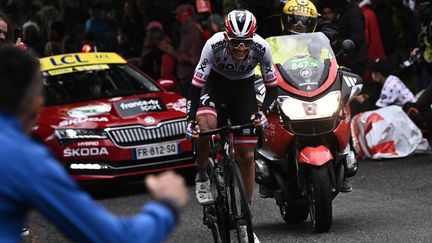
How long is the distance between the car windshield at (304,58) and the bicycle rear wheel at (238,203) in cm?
160

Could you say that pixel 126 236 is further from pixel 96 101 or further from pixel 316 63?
pixel 96 101

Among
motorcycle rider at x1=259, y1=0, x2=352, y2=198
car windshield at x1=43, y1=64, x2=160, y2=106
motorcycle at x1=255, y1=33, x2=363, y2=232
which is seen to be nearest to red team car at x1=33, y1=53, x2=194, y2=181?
car windshield at x1=43, y1=64, x2=160, y2=106

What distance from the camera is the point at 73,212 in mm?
3586

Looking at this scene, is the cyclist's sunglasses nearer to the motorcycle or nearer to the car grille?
the motorcycle

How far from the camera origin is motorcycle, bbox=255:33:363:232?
9.33 m

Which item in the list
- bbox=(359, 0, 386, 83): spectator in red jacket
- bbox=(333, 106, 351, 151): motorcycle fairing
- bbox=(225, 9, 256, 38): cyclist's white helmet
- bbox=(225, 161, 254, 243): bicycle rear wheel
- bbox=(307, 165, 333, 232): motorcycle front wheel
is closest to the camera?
bbox=(225, 161, 254, 243): bicycle rear wheel

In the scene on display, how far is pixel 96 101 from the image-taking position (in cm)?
1402

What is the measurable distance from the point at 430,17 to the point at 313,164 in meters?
5.42

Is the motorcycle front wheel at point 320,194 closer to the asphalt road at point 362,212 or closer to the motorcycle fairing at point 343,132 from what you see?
the asphalt road at point 362,212

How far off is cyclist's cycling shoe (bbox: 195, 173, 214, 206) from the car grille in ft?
14.1

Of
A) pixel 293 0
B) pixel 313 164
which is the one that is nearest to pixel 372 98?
pixel 293 0

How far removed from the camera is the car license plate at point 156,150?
43.1 ft

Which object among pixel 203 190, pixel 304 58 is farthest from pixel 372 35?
pixel 203 190

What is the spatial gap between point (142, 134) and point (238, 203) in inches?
208
